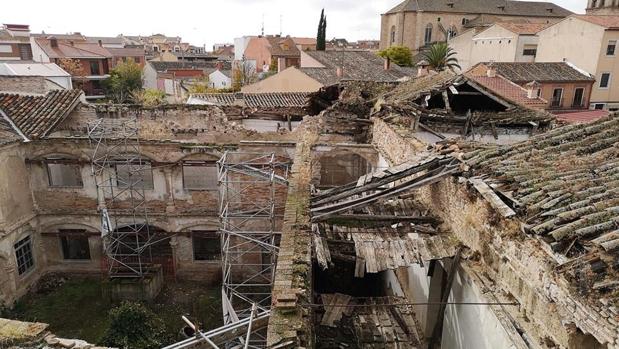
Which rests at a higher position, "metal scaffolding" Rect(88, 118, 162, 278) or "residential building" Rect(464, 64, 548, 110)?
"residential building" Rect(464, 64, 548, 110)

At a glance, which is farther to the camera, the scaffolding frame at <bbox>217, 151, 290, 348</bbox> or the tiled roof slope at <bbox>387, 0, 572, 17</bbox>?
the tiled roof slope at <bbox>387, 0, 572, 17</bbox>

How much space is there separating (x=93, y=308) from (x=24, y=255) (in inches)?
137

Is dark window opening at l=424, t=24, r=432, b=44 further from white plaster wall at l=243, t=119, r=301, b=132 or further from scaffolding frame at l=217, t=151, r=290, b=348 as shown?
scaffolding frame at l=217, t=151, r=290, b=348

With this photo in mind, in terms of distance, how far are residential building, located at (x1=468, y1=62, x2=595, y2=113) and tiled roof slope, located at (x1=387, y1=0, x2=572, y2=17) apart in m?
33.9

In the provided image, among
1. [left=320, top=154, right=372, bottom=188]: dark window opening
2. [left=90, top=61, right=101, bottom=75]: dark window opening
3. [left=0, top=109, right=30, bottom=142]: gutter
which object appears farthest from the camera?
[left=90, top=61, right=101, bottom=75]: dark window opening

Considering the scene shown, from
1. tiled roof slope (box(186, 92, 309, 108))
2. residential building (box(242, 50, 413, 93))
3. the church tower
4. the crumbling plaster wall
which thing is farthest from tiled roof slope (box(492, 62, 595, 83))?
the crumbling plaster wall

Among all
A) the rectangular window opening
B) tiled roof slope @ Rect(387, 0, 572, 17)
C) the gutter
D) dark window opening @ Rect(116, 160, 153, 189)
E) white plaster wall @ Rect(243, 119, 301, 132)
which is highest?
tiled roof slope @ Rect(387, 0, 572, 17)

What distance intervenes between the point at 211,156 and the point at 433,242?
401 inches

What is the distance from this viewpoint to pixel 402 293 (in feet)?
36.9

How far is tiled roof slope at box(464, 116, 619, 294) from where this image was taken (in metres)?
4.26

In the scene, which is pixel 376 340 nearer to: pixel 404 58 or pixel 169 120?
pixel 169 120

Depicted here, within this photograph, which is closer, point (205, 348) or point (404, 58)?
point (205, 348)

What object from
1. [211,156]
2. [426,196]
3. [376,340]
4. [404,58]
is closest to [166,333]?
[211,156]

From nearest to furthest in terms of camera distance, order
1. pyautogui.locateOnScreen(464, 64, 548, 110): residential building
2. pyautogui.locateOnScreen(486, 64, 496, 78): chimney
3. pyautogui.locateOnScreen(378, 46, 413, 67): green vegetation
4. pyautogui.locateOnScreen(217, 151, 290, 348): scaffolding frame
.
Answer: pyautogui.locateOnScreen(217, 151, 290, 348): scaffolding frame, pyautogui.locateOnScreen(464, 64, 548, 110): residential building, pyautogui.locateOnScreen(486, 64, 496, 78): chimney, pyautogui.locateOnScreen(378, 46, 413, 67): green vegetation
